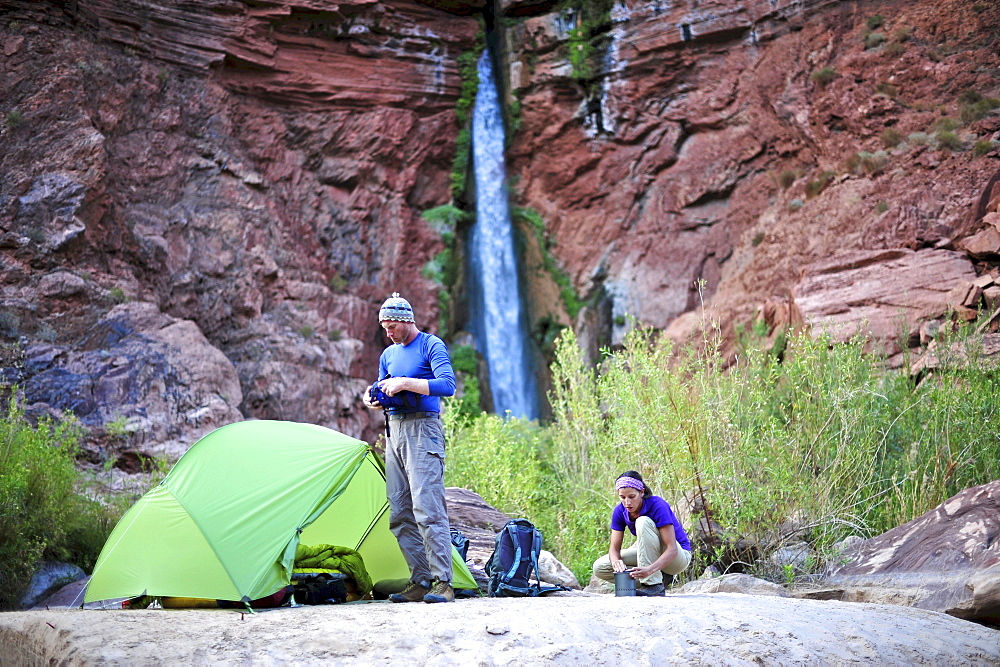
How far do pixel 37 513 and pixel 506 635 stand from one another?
20.2ft

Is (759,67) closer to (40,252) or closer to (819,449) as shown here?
(819,449)

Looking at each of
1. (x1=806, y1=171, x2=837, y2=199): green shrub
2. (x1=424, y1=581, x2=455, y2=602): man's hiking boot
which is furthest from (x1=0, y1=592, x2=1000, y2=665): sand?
(x1=806, y1=171, x2=837, y2=199): green shrub

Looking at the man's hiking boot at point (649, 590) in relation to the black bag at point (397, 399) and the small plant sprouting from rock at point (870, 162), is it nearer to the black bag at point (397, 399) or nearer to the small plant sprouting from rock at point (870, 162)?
the black bag at point (397, 399)

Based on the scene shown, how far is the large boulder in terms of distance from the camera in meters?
6.05

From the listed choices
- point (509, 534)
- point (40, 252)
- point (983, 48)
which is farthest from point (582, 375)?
point (983, 48)

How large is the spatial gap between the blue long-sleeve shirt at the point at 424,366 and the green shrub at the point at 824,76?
611 inches

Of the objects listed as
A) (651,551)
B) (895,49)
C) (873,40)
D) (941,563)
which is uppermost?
(873,40)

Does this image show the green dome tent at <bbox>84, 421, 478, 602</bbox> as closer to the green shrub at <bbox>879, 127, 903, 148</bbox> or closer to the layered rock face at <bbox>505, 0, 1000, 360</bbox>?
the layered rock face at <bbox>505, 0, 1000, 360</bbox>

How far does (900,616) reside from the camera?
549cm

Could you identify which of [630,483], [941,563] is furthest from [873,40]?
[630,483]

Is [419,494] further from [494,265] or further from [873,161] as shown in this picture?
[494,265]

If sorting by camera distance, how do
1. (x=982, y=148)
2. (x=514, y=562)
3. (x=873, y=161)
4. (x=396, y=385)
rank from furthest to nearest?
(x=873, y=161) < (x=982, y=148) < (x=514, y=562) < (x=396, y=385)

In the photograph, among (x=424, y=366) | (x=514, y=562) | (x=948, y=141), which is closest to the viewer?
(x=424, y=366)

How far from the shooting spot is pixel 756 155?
19891 millimetres
